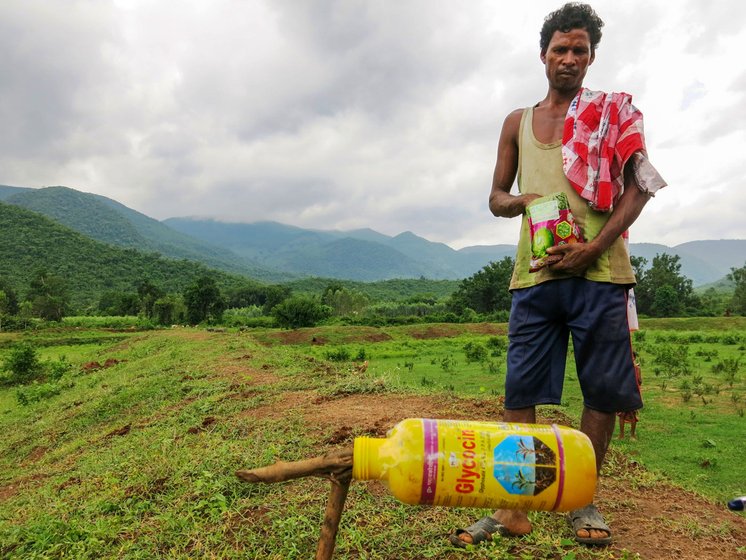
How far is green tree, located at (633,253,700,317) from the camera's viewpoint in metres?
45.9

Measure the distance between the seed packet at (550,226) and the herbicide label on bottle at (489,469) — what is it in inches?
40.9

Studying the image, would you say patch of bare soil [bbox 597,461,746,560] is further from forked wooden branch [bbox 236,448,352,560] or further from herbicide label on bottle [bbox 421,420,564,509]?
forked wooden branch [bbox 236,448,352,560]

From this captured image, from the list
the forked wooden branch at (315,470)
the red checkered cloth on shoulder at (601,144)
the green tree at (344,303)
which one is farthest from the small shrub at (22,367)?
the green tree at (344,303)

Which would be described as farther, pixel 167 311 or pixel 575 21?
pixel 167 311

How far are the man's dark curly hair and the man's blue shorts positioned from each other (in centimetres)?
123

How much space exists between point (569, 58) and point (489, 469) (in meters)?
1.98

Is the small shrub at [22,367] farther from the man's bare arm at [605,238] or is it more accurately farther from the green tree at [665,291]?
the green tree at [665,291]

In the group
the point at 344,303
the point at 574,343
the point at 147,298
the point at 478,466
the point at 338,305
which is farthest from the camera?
the point at 344,303

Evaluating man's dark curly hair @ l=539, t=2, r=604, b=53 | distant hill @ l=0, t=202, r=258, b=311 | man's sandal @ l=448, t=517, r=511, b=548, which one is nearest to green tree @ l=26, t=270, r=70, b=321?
distant hill @ l=0, t=202, r=258, b=311

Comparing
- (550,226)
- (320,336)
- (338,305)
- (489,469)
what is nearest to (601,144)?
(550,226)

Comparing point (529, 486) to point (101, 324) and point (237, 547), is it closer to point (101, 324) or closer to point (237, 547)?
point (237, 547)

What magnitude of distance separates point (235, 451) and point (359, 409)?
156 cm

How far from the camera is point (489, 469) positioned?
1354 mm

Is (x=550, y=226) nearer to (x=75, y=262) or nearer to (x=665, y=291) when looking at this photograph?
(x=665, y=291)
